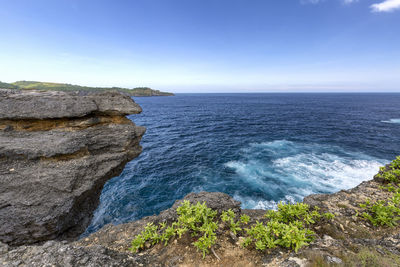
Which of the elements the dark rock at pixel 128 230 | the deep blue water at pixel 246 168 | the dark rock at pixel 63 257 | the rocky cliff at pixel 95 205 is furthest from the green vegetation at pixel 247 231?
the deep blue water at pixel 246 168

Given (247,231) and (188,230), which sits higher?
(247,231)

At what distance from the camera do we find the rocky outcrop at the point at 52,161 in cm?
999

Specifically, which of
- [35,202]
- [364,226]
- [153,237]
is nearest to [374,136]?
[364,226]

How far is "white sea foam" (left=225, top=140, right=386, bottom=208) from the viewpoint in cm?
1653

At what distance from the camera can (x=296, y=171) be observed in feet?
66.3

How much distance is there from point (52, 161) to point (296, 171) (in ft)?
81.5

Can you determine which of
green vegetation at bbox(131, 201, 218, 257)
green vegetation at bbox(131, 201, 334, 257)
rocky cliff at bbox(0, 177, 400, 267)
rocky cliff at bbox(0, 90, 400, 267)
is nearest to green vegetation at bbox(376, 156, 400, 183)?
rocky cliff at bbox(0, 90, 400, 267)

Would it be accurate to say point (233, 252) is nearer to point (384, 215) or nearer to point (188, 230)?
point (188, 230)

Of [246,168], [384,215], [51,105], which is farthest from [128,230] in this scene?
[246,168]

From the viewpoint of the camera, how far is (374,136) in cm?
3350

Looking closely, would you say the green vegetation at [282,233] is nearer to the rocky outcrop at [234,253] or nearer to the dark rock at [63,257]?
the rocky outcrop at [234,253]

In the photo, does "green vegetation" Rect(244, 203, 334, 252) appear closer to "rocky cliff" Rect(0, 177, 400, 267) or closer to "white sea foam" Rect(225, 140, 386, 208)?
"rocky cliff" Rect(0, 177, 400, 267)

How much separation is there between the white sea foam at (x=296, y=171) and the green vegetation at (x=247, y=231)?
847 cm

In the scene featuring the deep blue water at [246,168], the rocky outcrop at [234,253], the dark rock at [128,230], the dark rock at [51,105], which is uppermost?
the dark rock at [51,105]
